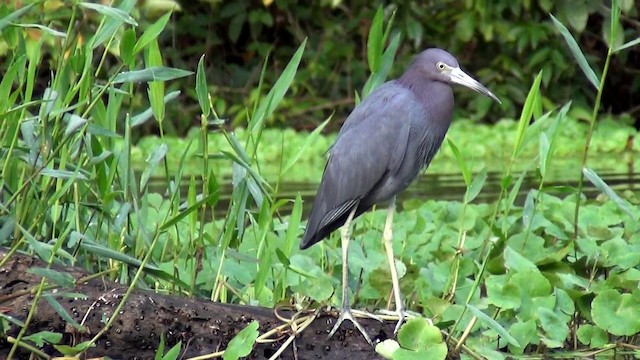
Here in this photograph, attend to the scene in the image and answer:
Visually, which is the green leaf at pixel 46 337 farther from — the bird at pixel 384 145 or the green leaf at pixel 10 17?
the bird at pixel 384 145

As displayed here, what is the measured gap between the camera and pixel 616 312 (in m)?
3.72

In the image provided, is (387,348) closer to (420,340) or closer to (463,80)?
(420,340)

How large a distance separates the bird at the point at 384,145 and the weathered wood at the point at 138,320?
2.21 feet

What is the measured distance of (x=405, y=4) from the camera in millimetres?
11359

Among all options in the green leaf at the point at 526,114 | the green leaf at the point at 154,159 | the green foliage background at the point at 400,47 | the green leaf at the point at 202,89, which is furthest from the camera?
the green foliage background at the point at 400,47

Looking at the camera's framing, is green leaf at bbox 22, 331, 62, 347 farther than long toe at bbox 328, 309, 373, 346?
No

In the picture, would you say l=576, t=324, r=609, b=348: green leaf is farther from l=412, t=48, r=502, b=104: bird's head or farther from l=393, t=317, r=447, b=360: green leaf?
l=412, t=48, r=502, b=104: bird's head

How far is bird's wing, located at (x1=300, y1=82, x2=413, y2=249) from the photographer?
4.14 metres

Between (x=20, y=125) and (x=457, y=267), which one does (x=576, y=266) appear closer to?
(x=457, y=267)

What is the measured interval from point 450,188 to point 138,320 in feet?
15.6

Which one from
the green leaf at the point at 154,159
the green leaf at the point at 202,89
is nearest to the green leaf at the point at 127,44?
the green leaf at the point at 202,89

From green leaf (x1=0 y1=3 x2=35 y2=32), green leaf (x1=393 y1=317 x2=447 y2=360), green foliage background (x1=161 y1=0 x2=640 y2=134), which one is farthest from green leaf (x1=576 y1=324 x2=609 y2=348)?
green foliage background (x1=161 y1=0 x2=640 y2=134)

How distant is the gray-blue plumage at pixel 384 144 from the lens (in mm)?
4145

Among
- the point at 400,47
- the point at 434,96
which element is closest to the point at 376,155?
the point at 434,96
